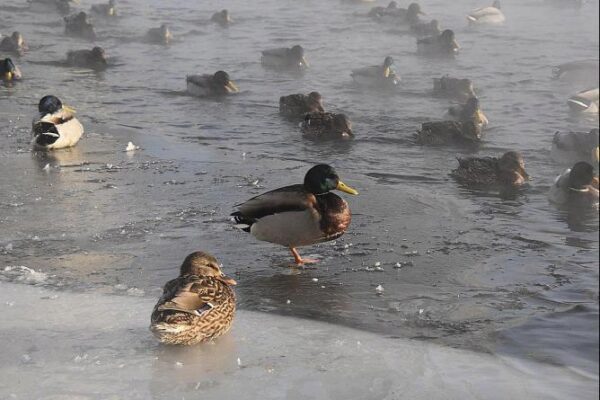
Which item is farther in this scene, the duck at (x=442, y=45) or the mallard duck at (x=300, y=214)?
the duck at (x=442, y=45)

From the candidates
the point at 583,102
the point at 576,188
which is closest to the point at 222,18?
the point at 583,102

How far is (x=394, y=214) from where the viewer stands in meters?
8.12

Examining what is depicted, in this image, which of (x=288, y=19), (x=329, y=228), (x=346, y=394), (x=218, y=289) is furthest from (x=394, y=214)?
(x=288, y=19)

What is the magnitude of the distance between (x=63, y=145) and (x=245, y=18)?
Answer: 14.2m

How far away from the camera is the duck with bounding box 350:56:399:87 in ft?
51.9

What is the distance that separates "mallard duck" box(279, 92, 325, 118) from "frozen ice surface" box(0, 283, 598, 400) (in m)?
7.61

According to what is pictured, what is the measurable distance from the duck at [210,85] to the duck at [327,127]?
9.90 feet

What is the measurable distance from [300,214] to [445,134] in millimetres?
5538

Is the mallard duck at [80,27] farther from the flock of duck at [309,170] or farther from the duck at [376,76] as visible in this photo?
the duck at [376,76]

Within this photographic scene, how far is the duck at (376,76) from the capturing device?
622 inches

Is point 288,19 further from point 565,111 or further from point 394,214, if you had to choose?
point 394,214

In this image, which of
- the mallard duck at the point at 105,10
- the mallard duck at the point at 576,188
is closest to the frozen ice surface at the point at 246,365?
the mallard duck at the point at 576,188

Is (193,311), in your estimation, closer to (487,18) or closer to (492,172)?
(492,172)

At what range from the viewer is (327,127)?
11961 mm
